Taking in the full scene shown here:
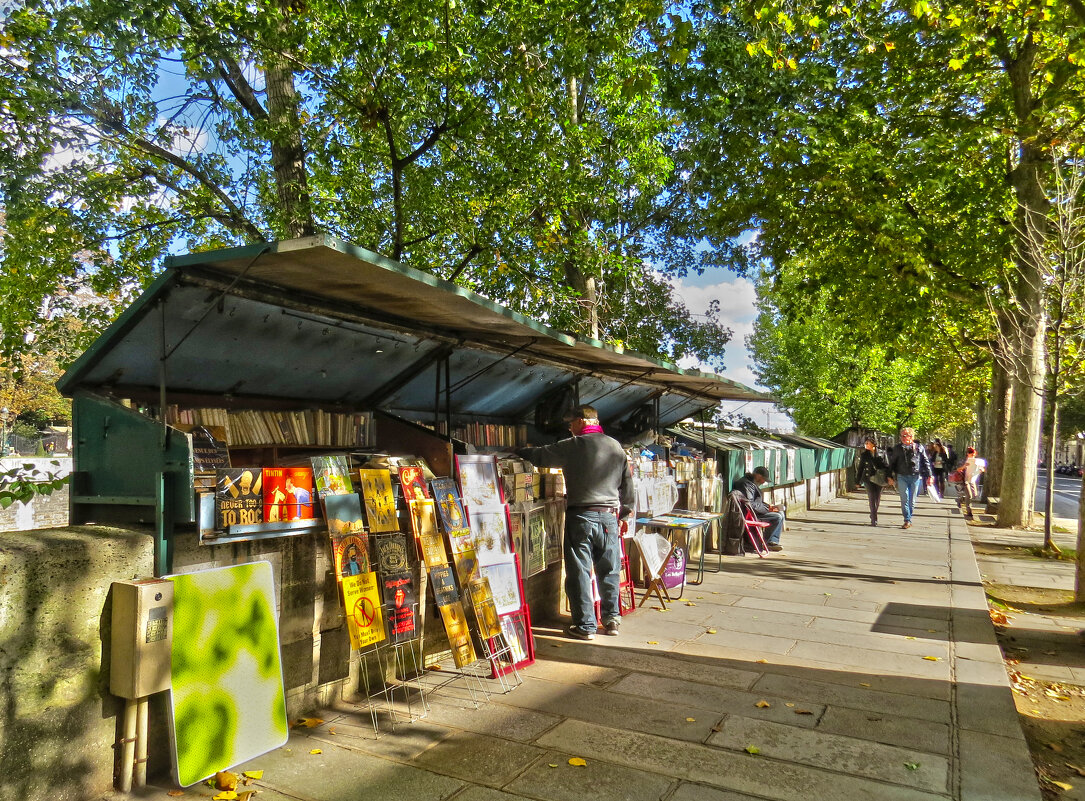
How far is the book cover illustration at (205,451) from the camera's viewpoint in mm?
4090

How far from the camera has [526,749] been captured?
4.16m

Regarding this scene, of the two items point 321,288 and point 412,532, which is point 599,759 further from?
point 321,288

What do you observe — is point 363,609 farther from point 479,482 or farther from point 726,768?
point 726,768

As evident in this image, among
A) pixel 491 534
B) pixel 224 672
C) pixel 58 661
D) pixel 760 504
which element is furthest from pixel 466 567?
pixel 760 504

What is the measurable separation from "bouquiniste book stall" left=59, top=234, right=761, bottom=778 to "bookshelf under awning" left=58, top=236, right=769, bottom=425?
2 centimetres

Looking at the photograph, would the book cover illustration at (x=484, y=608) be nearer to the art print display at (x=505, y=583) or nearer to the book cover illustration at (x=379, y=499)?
the art print display at (x=505, y=583)

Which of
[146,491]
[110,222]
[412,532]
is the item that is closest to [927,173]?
[412,532]

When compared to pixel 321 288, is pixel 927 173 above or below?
above

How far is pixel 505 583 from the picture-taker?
5.55 meters

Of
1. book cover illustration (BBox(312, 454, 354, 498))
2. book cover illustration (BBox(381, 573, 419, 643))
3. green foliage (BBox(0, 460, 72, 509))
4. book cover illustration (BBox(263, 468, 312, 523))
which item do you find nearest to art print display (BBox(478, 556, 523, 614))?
book cover illustration (BBox(381, 573, 419, 643))

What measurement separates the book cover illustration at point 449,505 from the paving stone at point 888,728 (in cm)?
258

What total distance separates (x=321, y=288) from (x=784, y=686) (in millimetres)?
4127

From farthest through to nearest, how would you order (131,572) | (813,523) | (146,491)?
1. (813,523)
2. (146,491)
3. (131,572)

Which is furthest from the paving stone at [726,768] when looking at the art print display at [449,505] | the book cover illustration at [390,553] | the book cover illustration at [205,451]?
the book cover illustration at [205,451]
